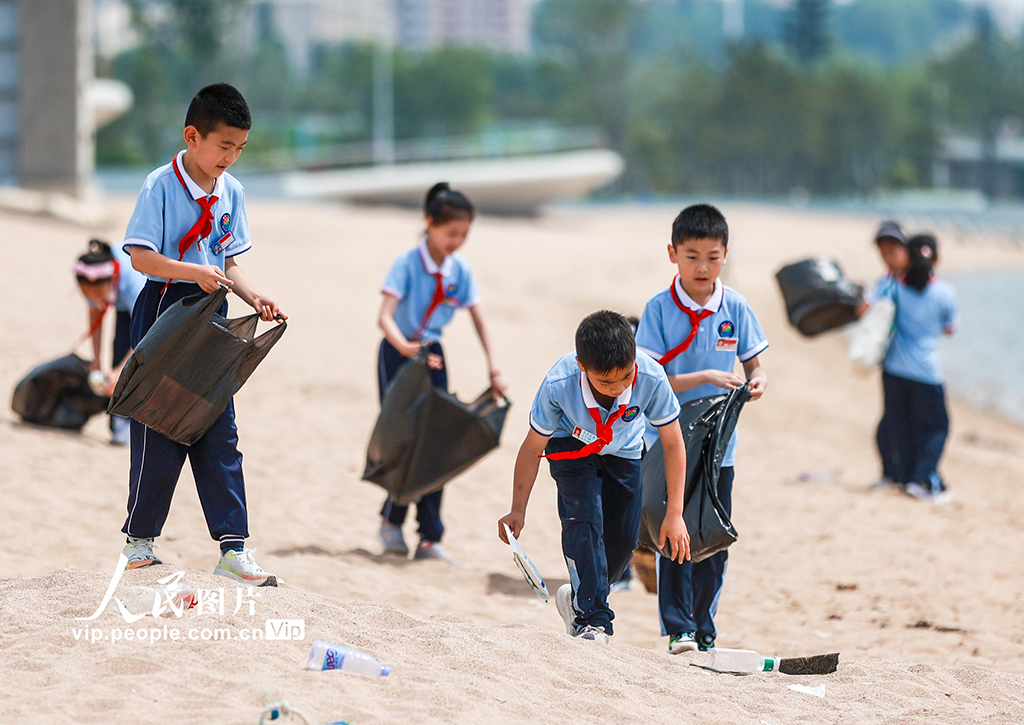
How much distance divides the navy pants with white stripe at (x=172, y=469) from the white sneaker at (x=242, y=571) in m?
0.05

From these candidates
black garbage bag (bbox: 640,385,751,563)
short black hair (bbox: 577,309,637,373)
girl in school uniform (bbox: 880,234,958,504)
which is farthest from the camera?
girl in school uniform (bbox: 880,234,958,504)

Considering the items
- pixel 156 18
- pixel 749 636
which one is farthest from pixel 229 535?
pixel 156 18

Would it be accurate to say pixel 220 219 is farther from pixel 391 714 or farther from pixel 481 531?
pixel 481 531

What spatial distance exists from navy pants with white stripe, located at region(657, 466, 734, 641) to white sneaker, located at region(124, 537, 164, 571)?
183 cm

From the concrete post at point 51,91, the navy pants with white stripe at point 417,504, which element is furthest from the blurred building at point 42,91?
the navy pants with white stripe at point 417,504

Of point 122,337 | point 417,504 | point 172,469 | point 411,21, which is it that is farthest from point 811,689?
point 411,21

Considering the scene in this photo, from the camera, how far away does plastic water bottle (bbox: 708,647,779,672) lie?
154 inches

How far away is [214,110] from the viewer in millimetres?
3725

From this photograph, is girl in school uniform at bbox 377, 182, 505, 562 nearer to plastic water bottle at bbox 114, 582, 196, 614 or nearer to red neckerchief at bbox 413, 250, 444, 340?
red neckerchief at bbox 413, 250, 444, 340

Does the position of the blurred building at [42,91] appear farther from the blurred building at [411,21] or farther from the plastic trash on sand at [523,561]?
the blurred building at [411,21]

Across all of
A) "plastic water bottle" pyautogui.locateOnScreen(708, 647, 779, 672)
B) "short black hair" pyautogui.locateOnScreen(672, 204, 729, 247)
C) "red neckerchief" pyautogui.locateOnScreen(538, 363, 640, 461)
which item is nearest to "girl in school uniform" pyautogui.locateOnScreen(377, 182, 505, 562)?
"short black hair" pyautogui.locateOnScreen(672, 204, 729, 247)

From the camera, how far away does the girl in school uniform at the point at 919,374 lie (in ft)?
24.0

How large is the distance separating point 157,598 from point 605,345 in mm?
1588

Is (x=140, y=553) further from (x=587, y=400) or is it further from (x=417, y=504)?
(x=417, y=504)
